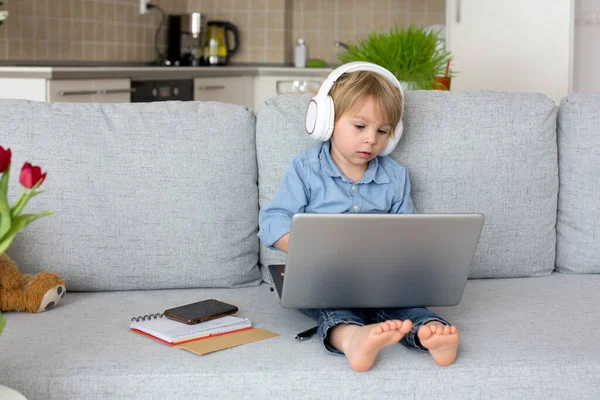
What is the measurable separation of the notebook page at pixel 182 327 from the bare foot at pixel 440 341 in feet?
1.40

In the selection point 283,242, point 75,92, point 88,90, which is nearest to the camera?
point 283,242

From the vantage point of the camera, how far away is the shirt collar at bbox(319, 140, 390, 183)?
7.25 ft

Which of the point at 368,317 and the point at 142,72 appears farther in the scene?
the point at 142,72

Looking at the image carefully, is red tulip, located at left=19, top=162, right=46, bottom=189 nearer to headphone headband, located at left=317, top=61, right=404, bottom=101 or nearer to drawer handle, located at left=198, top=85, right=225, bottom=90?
headphone headband, located at left=317, top=61, right=404, bottom=101

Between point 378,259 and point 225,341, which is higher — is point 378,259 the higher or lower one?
the higher one

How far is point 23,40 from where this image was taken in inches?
187

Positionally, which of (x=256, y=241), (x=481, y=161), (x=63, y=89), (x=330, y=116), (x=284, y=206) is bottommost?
(x=256, y=241)

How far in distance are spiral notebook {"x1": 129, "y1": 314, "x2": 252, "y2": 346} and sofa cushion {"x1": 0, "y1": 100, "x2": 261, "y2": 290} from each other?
31 centimetres

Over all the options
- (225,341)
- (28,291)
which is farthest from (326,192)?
(28,291)

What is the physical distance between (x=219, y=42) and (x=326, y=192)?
4.54 m

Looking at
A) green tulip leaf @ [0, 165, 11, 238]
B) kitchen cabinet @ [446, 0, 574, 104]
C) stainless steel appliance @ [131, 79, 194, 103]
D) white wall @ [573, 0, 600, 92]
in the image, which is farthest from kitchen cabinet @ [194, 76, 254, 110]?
green tulip leaf @ [0, 165, 11, 238]

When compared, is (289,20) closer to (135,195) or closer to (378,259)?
(135,195)

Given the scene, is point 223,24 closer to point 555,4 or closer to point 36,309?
point 555,4

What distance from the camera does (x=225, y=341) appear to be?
184 centimetres
